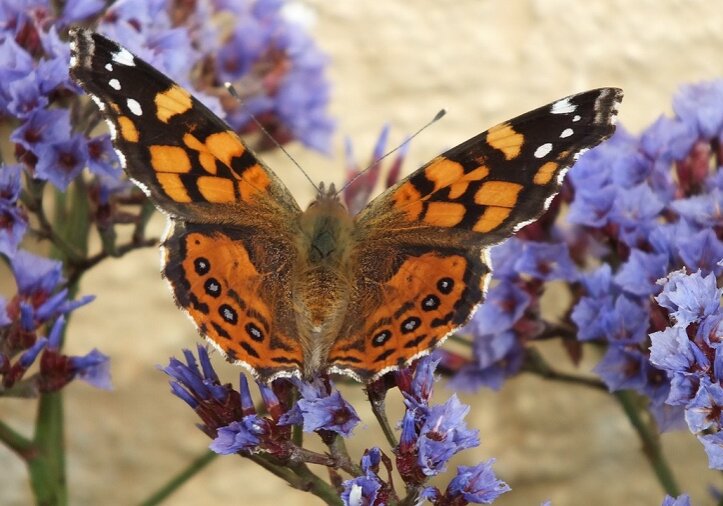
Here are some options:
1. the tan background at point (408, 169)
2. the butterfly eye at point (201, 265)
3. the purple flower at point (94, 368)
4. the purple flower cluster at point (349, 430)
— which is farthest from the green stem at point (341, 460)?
the tan background at point (408, 169)

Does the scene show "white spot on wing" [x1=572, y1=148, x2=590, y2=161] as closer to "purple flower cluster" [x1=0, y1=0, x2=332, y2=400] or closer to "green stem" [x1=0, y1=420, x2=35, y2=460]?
"purple flower cluster" [x1=0, y1=0, x2=332, y2=400]

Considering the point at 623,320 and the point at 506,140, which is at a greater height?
the point at 506,140

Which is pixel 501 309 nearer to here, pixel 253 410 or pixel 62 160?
pixel 253 410

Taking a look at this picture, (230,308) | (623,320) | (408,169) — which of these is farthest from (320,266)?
(408,169)

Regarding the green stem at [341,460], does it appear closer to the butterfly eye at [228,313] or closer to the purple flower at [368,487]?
the purple flower at [368,487]

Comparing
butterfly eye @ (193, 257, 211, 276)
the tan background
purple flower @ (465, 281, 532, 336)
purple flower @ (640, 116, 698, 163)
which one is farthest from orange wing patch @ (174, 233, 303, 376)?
the tan background

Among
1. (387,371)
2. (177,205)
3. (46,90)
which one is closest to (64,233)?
(46,90)

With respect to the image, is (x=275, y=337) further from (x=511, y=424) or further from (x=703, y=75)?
(x=703, y=75)
